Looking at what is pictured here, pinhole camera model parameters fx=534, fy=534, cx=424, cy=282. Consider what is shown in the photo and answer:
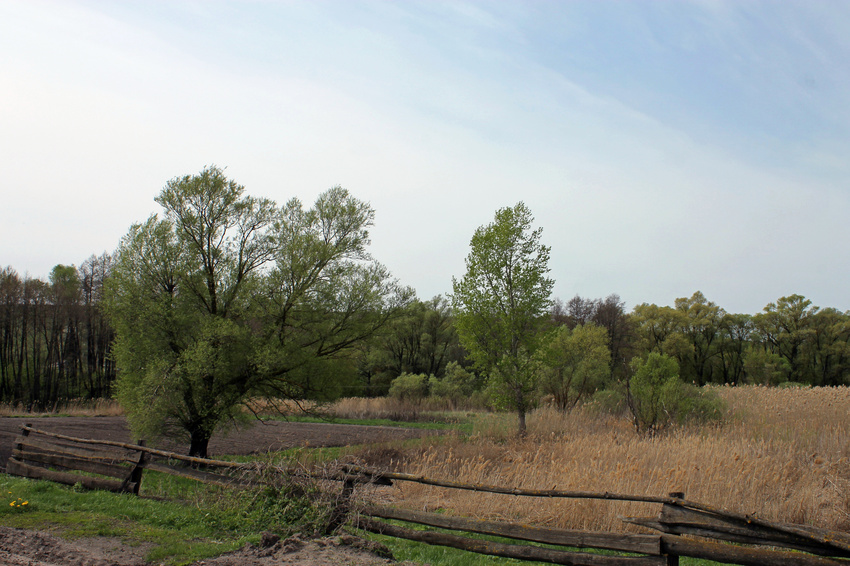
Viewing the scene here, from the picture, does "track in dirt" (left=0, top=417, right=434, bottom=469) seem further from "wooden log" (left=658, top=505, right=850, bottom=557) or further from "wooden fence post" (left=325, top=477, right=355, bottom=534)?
"wooden log" (left=658, top=505, right=850, bottom=557)

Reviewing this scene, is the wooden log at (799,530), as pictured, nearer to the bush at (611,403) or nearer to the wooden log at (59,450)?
the wooden log at (59,450)

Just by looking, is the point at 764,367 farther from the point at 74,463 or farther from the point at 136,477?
the point at 74,463

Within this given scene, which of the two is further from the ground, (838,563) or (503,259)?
(503,259)

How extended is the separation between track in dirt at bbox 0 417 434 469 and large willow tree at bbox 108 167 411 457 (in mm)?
3201

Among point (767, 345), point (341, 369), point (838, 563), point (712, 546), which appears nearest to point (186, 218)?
point (341, 369)

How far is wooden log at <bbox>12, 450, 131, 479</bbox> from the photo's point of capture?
33.1ft

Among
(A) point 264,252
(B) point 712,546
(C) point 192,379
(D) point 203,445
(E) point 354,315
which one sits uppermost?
(A) point 264,252

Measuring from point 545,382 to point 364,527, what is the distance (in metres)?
21.5

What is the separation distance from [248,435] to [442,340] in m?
36.3

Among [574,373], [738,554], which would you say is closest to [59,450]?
[738,554]

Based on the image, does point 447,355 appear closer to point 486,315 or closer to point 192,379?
point 486,315

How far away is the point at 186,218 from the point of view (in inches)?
578

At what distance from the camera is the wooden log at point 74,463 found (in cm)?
1009

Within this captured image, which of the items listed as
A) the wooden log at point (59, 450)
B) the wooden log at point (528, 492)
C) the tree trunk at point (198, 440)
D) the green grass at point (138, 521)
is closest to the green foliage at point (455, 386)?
the tree trunk at point (198, 440)
